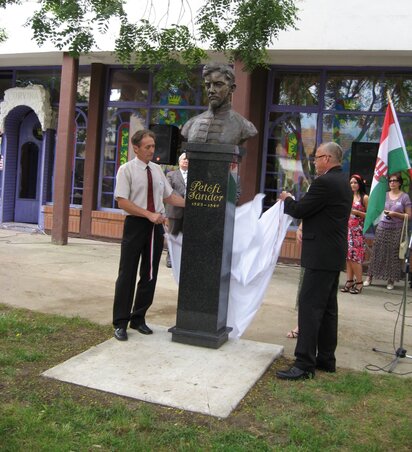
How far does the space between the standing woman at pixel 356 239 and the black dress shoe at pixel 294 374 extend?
4004 millimetres

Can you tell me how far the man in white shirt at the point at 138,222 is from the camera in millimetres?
4980

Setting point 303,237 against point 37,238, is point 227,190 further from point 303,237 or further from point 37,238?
point 37,238

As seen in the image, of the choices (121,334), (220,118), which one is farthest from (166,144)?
(121,334)

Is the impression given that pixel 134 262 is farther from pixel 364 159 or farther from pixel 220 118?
pixel 364 159

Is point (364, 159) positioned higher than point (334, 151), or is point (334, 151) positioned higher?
point (364, 159)

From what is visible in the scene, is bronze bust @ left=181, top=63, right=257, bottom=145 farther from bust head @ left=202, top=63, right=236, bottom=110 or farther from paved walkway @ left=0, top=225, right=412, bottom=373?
paved walkway @ left=0, top=225, right=412, bottom=373

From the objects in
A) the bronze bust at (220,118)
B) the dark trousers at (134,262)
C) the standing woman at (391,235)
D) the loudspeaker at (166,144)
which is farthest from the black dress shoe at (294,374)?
the loudspeaker at (166,144)

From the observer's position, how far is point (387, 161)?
549 cm

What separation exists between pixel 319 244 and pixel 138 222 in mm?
1580

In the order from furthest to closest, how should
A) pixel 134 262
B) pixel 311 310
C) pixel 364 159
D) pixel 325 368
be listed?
pixel 364 159 < pixel 134 262 < pixel 325 368 < pixel 311 310

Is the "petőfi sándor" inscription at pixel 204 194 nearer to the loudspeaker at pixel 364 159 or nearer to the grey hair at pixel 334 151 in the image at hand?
the grey hair at pixel 334 151

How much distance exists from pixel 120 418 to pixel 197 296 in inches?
61.3

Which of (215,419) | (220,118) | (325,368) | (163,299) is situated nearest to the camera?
(215,419)

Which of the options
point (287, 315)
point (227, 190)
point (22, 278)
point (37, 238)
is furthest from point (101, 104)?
point (227, 190)
